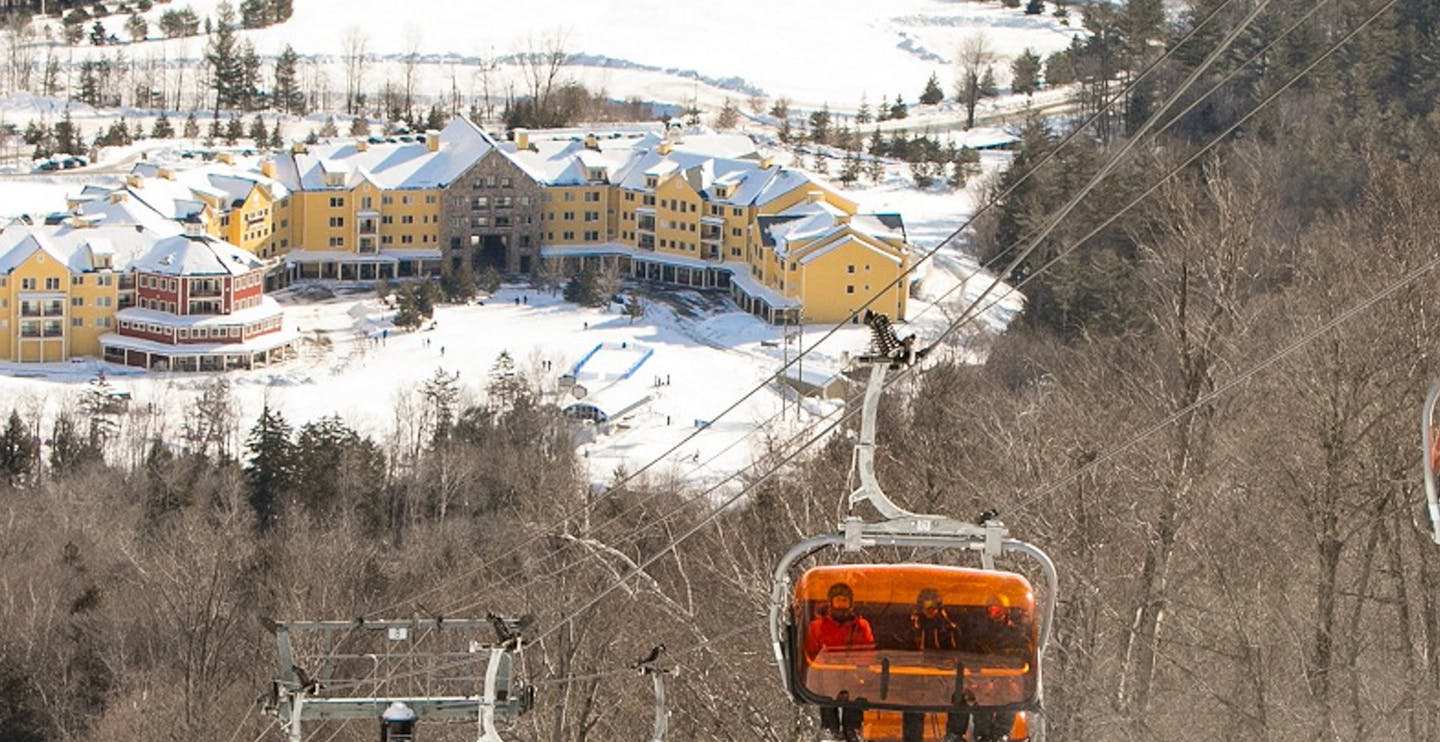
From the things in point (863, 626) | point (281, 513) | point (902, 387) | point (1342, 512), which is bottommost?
point (281, 513)

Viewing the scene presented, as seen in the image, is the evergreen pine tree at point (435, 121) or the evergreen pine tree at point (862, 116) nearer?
the evergreen pine tree at point (435, 121)

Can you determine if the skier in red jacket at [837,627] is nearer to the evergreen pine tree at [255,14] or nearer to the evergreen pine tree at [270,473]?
the evergreen pine tree at [270,473]

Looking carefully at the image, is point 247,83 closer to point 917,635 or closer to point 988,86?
point 988,86

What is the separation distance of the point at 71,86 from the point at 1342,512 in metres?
57.9

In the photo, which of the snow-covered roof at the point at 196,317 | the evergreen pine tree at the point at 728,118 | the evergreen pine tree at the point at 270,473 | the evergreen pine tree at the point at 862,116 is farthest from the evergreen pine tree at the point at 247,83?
the evergreen pine tree at the point at 270,473

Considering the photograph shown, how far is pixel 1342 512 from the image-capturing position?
15.8 metres

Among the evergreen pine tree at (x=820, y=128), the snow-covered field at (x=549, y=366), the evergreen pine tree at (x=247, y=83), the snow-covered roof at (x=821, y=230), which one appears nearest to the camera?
the snow-covered field at (x=549, y=366)

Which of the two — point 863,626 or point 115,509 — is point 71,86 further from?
point 863,626

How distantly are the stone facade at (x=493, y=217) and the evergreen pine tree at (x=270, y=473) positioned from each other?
17.2m

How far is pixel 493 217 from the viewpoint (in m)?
52.3

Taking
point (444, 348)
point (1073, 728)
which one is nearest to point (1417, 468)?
point (1073, 728)

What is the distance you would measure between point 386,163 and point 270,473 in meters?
19.7

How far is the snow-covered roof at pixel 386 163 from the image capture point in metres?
52.0

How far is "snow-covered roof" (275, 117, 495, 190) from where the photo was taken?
52.0 meters
